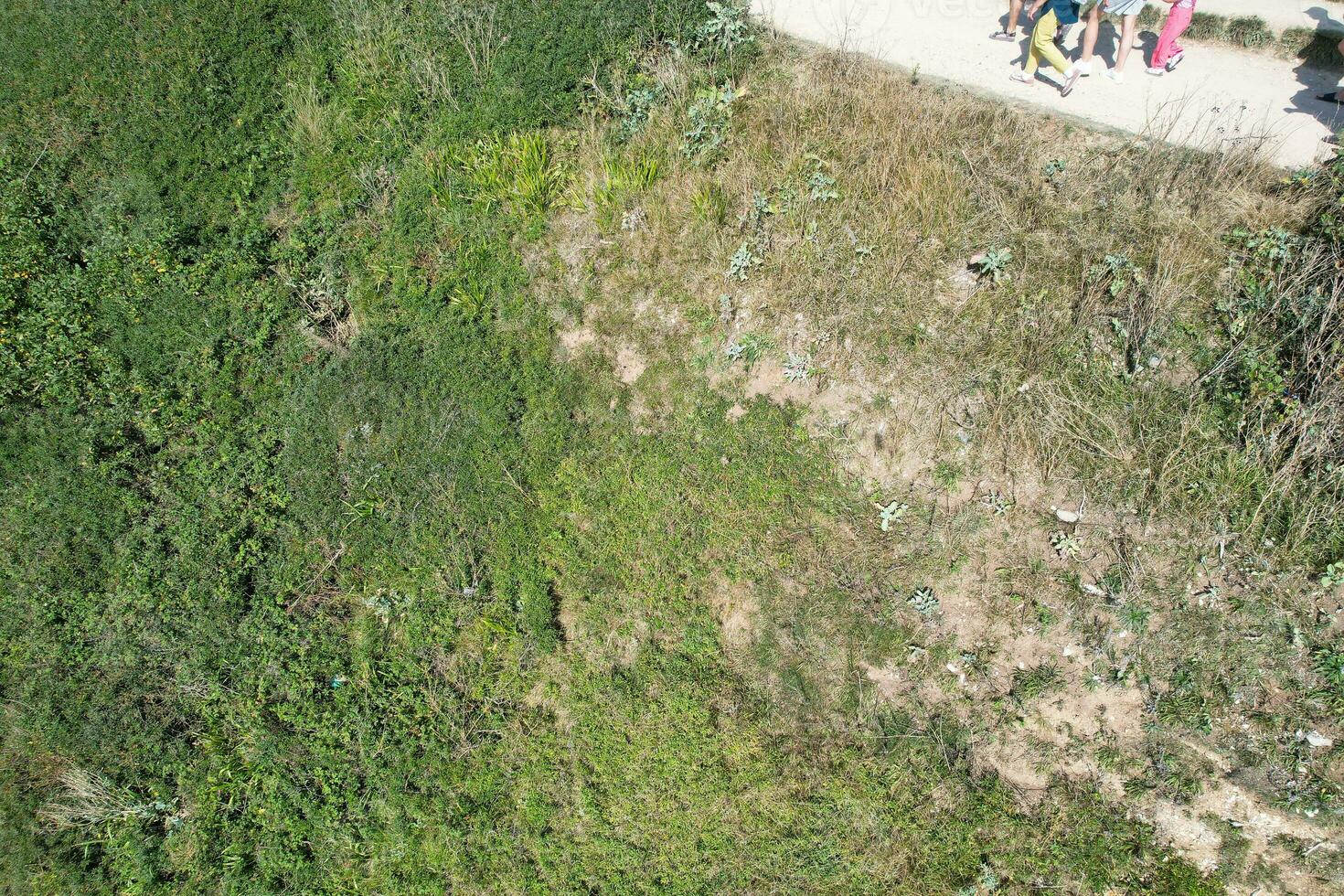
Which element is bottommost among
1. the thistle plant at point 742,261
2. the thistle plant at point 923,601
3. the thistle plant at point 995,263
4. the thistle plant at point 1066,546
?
the thistle plant at point 923,601

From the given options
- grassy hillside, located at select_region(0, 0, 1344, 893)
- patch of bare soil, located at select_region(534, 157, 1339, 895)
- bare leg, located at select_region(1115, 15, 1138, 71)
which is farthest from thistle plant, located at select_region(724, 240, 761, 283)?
bare leg, located at select_region(1115, 15, 1138, 71)

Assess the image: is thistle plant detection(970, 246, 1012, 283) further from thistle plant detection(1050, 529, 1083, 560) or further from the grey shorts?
the grey shorts

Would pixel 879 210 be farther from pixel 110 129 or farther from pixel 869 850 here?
pixel 110 129

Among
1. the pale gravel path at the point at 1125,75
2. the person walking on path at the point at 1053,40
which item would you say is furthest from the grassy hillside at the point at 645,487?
the person walking on path at the point at 1053,40

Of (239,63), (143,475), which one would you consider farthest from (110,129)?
(143,475)

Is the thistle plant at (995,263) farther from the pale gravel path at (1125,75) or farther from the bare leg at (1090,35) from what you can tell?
the bare leg at (1090,35)

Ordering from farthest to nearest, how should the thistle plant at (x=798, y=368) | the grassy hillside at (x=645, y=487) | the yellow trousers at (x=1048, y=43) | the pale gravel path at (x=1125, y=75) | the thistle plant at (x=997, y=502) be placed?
the yellow trousers at (x=1048, y=43) < the pale gravel path at (x=1125, y=75) < the thistle plant at (x=798, y=368) < the thistle plant at (x=997, y=502) < the grassy hillside at (x=645, y=487)
